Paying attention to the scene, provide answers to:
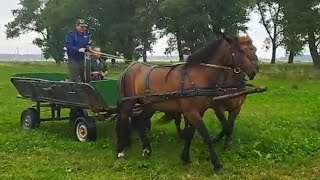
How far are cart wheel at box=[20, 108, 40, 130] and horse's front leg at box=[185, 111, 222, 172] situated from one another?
5.13 m

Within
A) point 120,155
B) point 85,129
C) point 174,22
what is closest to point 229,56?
point 120,155

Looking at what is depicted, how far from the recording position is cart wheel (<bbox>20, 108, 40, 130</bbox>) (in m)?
12.1

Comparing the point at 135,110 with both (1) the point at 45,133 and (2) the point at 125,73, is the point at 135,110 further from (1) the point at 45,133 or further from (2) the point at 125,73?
(1) the point at 45,133

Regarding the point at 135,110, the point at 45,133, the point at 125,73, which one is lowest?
the point at 45,133

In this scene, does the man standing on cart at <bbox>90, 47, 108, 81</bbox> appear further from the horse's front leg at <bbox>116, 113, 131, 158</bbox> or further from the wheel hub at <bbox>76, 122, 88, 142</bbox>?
the horse's front leg at <bbox>116, 113, 131, 158</bbox>

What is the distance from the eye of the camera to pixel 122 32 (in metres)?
51.7

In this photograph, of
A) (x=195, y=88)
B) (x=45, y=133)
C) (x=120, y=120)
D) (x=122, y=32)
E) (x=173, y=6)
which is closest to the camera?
(x=195, y=88)

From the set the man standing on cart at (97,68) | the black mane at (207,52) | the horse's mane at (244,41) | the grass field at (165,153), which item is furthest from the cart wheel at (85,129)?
the horse's mane at (244,41)

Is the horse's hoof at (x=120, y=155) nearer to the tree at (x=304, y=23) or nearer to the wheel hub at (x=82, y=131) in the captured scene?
the wheel hub at (x=82, y=131)

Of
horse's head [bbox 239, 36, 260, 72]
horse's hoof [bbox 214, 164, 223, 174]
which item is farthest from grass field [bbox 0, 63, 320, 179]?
horse's head [bbox 239, 36, 260, 72]

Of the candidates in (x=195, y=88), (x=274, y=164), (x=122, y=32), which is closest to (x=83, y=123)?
(x=195, y=88)

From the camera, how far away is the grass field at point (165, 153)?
7898 mm

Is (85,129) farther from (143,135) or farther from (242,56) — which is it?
(242,56)

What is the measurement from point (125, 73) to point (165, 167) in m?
1.97
